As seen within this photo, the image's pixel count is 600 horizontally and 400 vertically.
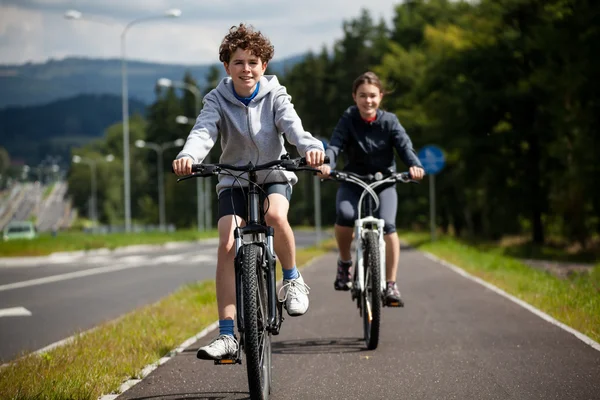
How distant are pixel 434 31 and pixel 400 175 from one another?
130ft

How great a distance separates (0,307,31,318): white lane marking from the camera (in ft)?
38.8

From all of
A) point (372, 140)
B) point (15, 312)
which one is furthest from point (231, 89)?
point (15, 312)

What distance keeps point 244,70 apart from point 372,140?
2708 millimetres

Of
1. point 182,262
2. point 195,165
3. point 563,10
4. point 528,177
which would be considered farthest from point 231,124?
point 528,177

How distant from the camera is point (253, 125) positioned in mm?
5238

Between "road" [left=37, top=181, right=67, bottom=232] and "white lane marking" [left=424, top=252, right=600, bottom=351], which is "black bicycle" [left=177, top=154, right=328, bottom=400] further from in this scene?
"road" [left=37, top=181, right=67, bottom=232]

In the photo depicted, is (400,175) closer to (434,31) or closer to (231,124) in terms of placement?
(231,124)

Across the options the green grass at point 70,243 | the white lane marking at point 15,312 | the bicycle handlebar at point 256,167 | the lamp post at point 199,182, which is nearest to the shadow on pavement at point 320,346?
the bicycle handlebar at point 256,167

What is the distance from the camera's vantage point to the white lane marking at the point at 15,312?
38.8ft

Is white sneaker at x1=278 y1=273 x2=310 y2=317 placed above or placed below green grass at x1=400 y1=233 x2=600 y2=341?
above

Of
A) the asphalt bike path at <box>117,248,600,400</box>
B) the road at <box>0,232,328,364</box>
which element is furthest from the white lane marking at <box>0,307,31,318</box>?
the asphalt bike path at <box>117,248,600,400</box>

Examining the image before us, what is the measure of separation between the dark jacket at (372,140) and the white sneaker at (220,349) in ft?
9.57

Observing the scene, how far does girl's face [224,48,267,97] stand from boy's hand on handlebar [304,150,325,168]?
23.9 inches

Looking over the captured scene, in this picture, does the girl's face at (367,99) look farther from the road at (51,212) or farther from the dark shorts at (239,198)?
the road at (51,212)
